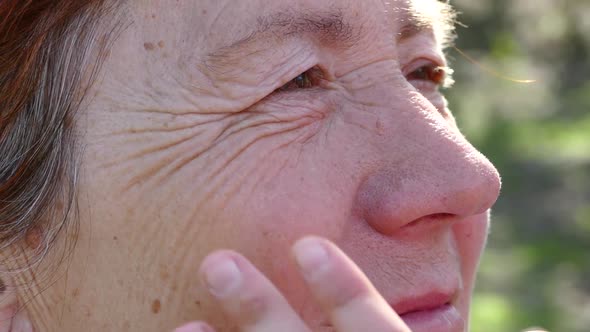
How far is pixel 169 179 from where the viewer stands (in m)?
2.10

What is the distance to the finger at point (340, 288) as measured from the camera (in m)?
1.69

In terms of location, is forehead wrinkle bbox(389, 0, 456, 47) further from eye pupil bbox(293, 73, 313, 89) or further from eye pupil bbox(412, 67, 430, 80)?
eye pupil bbox(293, 73, 313, 89)

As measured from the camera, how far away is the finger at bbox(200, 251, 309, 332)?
5.69ft

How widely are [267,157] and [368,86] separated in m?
0.34

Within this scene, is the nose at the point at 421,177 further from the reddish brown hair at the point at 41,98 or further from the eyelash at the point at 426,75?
the reddish brown hair at the point at 41,98

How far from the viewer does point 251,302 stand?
1.74 m

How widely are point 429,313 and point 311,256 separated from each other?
1.81 feet

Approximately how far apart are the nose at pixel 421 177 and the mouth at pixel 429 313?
0.58 feet

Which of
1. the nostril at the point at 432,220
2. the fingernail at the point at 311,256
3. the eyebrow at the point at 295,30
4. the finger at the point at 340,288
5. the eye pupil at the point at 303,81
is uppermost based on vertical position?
the eyebrow at the point at 295,30

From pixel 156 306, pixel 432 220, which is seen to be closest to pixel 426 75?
pixel 432 220

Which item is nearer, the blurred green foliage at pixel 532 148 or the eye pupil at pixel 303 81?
the eye pupil at pixel 303 81

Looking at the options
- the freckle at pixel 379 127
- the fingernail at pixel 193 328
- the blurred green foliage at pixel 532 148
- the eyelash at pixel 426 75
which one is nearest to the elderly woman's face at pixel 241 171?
the freckle at pixel 379 127

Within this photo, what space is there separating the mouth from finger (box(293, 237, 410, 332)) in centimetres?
36

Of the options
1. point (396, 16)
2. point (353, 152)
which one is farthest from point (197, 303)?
point (396, 16)
